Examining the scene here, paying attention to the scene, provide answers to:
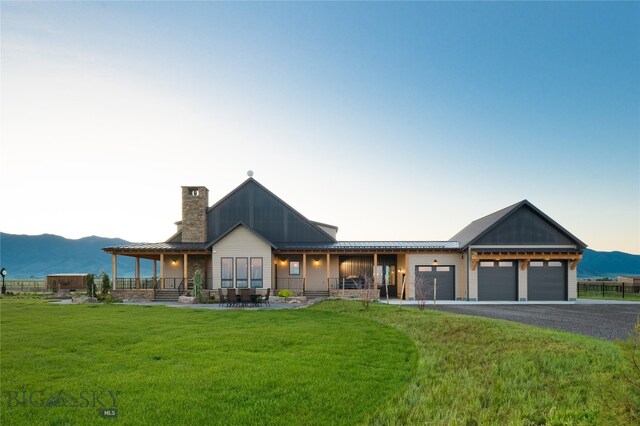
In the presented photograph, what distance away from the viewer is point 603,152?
26062mm

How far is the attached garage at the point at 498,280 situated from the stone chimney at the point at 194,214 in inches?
776

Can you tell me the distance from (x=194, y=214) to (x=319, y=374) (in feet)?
71.2

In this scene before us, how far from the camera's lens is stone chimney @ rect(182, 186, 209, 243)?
25.3m

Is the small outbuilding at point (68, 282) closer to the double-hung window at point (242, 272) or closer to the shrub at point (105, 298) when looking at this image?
the shrub at point (105, 298)

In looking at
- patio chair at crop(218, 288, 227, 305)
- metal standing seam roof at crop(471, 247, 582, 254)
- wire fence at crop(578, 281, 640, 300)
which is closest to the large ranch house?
metal standing seam roof at crop(471, 247, 582, 254)

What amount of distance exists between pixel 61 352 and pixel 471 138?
26.1 m

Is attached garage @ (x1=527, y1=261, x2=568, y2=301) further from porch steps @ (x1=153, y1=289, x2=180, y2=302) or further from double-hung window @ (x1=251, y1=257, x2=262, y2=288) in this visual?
porch steps @ (x1=153, y1=289, x2=180, y2=302)

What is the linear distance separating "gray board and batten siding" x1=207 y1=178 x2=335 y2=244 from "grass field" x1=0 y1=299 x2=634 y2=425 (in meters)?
15.1

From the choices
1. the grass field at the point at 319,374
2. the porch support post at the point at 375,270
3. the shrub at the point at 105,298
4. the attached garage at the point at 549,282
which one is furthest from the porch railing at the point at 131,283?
the attached garage at the point at 549,282

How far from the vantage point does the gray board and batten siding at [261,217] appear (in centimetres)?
2556

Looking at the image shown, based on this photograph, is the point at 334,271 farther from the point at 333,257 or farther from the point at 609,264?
the point at 609,264

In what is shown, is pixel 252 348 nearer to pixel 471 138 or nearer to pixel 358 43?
pixel 358 43

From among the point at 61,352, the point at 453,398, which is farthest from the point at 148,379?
the point at 453,398

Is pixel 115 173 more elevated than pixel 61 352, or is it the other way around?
pixel 115 173
